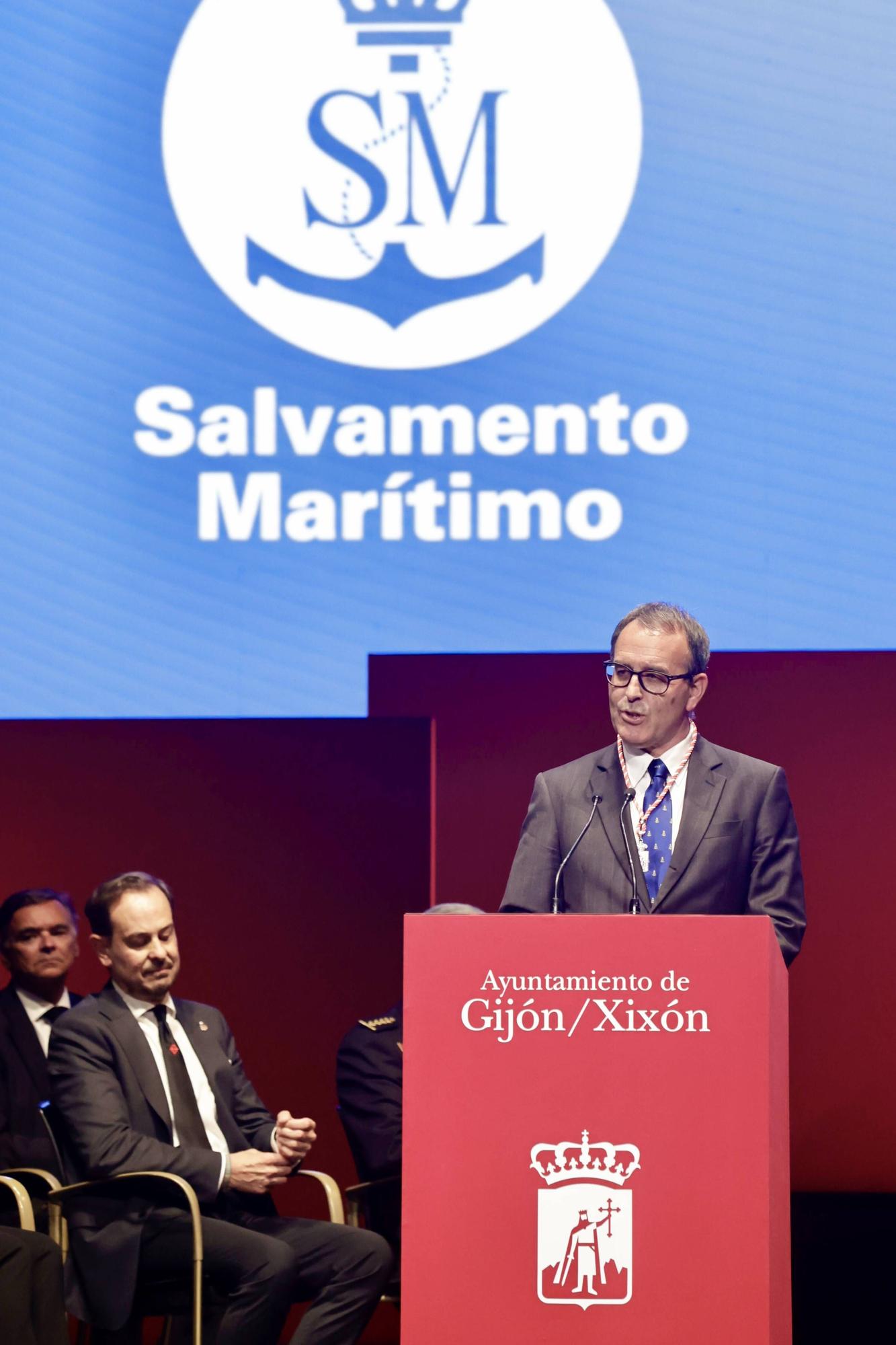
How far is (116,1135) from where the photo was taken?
145 inches

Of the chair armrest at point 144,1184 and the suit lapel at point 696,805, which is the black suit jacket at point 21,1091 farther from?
the suit lapel at point 696,805

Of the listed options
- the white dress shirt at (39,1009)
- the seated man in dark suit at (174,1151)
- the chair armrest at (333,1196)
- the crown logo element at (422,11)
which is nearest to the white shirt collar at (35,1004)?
the white dress shirt at (39,1009)

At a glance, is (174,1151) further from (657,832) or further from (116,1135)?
(657,832)

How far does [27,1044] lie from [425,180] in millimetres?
2308

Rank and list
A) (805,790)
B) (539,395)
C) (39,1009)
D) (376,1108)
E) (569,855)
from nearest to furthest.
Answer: (569,855) < (376,1108) < (539,395) < (39,1009) < (805,790)

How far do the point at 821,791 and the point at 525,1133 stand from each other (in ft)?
8.59

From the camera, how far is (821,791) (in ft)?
15.9

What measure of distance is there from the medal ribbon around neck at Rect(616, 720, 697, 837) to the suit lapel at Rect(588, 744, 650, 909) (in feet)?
0.04

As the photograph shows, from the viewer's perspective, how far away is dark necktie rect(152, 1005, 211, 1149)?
154 inches

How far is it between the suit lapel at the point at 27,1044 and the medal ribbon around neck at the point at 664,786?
2.01 metres

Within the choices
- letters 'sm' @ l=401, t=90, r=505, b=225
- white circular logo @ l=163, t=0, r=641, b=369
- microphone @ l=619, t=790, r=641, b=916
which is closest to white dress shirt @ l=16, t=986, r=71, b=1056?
white circular logo @ l=163, t=0, r=641, b=369

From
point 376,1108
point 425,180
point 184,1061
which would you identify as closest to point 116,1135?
point 184,1061

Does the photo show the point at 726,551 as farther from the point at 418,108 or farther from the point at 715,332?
the point at 418,108

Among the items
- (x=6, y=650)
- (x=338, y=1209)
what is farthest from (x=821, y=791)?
(x=6, y=650)
